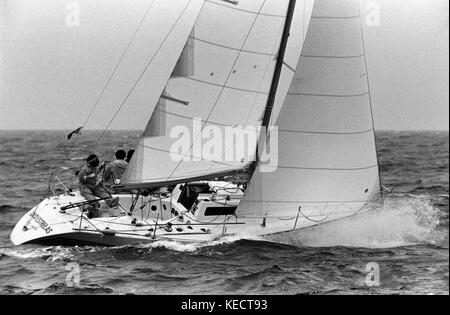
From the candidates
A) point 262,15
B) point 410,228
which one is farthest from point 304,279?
point 262,15

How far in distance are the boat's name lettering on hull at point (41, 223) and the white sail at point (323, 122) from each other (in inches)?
164

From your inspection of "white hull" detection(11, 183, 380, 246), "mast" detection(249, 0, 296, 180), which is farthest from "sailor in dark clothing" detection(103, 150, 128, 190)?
"mast" detection(249, 0, 296, 180)

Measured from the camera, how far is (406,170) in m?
36.5

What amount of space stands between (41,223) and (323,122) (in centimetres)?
663

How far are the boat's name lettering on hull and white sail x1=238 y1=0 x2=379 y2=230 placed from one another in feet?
13.7

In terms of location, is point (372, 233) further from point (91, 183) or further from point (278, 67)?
point (91, 183)

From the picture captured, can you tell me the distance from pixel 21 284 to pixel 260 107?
6.54 meters

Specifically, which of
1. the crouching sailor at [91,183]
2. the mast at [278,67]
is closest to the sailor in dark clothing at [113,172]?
the crouching sailor at [91,183]

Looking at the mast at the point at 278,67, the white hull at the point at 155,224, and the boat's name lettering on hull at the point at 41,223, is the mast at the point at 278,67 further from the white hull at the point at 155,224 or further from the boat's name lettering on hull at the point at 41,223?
the boat's name lettering on hull at the point at 41,223

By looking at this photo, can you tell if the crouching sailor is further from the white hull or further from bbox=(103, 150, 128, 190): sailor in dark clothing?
the white hull

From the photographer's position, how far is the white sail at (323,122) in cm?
1515

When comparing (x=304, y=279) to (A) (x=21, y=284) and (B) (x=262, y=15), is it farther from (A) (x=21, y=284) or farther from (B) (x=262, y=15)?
(B) (x=262, y=15)

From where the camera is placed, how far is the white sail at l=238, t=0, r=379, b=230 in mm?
15148
